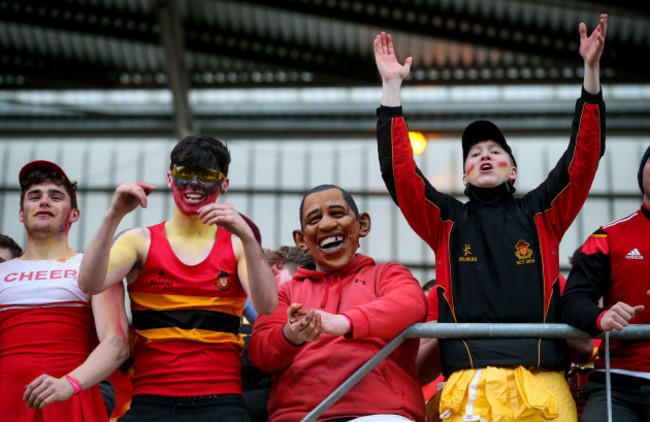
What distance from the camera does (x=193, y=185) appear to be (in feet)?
11.8

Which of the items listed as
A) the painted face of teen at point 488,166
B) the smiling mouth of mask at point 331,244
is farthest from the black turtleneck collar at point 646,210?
the smiling mouth of mask at point 331,244

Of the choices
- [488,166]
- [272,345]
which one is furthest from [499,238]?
[272,345]

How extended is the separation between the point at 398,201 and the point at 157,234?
1.11 m

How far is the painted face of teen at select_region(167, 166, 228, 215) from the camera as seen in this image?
3.59 metres

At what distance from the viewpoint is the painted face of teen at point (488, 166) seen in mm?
3754

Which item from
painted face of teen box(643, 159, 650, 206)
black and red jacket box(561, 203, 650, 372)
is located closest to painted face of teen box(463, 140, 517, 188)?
black and red jacket box(561, 203, 650, 372)

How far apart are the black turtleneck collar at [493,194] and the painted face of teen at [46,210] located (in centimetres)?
195

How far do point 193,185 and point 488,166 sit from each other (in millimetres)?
1378

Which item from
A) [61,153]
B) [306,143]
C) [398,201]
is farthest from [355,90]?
[398,201]

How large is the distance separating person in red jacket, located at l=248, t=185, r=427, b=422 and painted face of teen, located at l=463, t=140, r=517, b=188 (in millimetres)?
558

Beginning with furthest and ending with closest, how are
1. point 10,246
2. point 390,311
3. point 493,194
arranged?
1. point 10,246
2. point 493,194
3. point 390,311

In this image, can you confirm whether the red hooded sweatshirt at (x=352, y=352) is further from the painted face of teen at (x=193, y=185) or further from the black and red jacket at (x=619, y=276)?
the black and red jacket at (x=619, y=276)

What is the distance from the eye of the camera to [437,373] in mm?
3881

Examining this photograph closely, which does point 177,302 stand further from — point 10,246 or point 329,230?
point 10,246
